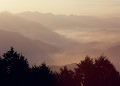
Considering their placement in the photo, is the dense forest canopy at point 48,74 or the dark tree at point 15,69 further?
the dense forest canopy at point 48,74

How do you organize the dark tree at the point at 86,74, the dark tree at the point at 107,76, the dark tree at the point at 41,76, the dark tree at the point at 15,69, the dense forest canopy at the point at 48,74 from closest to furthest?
the dark tree at the point at 15,69 → the dense forest canopy at the point at 48,74 → the dark tree at the point at 41,76 → the dark tree at the point at 107,76 → the dark tree at the point at 86,74

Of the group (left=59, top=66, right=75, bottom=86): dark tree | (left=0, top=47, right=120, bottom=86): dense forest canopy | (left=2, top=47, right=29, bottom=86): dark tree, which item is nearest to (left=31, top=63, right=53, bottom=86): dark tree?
(left=0, top=47, right=120, bottom=86): dense forest canopy

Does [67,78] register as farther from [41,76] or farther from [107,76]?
[41,76]

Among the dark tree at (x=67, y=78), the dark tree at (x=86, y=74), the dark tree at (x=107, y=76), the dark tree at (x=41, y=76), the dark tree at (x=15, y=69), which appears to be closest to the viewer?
the dark tree at (x=15, y=69)

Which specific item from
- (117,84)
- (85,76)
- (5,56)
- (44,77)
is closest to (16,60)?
(5,56)

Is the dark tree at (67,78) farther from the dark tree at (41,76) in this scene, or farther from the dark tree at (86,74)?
the dark tree at (41,76)

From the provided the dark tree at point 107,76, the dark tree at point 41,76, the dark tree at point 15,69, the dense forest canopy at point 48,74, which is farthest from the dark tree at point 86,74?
the dark tree at point 15,69

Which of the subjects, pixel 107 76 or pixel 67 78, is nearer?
pixel 107 76

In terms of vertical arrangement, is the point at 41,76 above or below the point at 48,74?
below

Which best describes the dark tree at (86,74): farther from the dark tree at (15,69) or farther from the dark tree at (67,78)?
the dark tree at (15,69)

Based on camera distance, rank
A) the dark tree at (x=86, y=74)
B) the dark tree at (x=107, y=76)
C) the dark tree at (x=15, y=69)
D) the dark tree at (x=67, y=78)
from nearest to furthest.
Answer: the dark tree at (x=15, y=69) → the dark tree at (x=67, y=78) → the dark tree at (x=107, y=76) → the dark tree at (x=86, y=74)

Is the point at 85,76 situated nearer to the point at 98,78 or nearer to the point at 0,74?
the point at 98,78

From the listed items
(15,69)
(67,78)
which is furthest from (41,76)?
(67,78)

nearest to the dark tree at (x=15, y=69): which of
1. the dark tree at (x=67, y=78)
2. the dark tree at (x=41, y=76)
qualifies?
the dark tree at (x=41, y=76)
